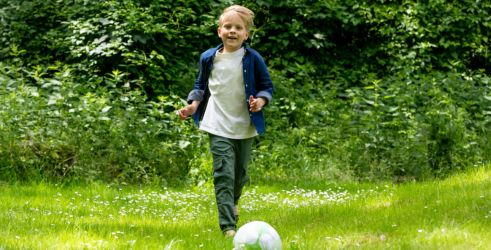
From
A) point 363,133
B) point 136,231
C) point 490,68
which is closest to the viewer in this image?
point 136,231

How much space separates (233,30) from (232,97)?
1.55ft

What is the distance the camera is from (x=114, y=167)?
7746 mm

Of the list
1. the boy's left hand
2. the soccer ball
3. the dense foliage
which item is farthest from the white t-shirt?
the dense foliage

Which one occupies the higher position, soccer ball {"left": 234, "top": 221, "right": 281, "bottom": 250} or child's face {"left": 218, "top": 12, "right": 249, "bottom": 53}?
child's face {"left": 218, "top": 12, "right": 249, "bottom": 53}

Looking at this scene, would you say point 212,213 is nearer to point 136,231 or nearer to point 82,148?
point 136,231

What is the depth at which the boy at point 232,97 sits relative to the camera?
528 cm

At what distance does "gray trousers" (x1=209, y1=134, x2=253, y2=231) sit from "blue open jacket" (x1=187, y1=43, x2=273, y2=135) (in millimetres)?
209

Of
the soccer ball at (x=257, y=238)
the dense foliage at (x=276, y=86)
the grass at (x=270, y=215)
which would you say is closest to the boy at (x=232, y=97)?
the grass at (x=270, y=215)

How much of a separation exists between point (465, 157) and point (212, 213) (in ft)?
10.4

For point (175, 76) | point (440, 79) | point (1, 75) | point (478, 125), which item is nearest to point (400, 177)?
point (478, 125)

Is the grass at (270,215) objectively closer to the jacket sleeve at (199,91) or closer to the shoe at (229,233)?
the shoe at (229,233)

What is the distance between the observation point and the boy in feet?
17.3

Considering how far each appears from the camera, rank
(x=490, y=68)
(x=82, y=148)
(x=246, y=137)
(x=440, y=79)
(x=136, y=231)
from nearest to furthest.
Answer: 1. (x=136, y=231)
2. (x=246, y=137)
3. (x=82, y=148)
4. (x=440, y=79)
5. (x=490, y=68)

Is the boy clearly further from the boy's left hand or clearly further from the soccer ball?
the soccer ball
